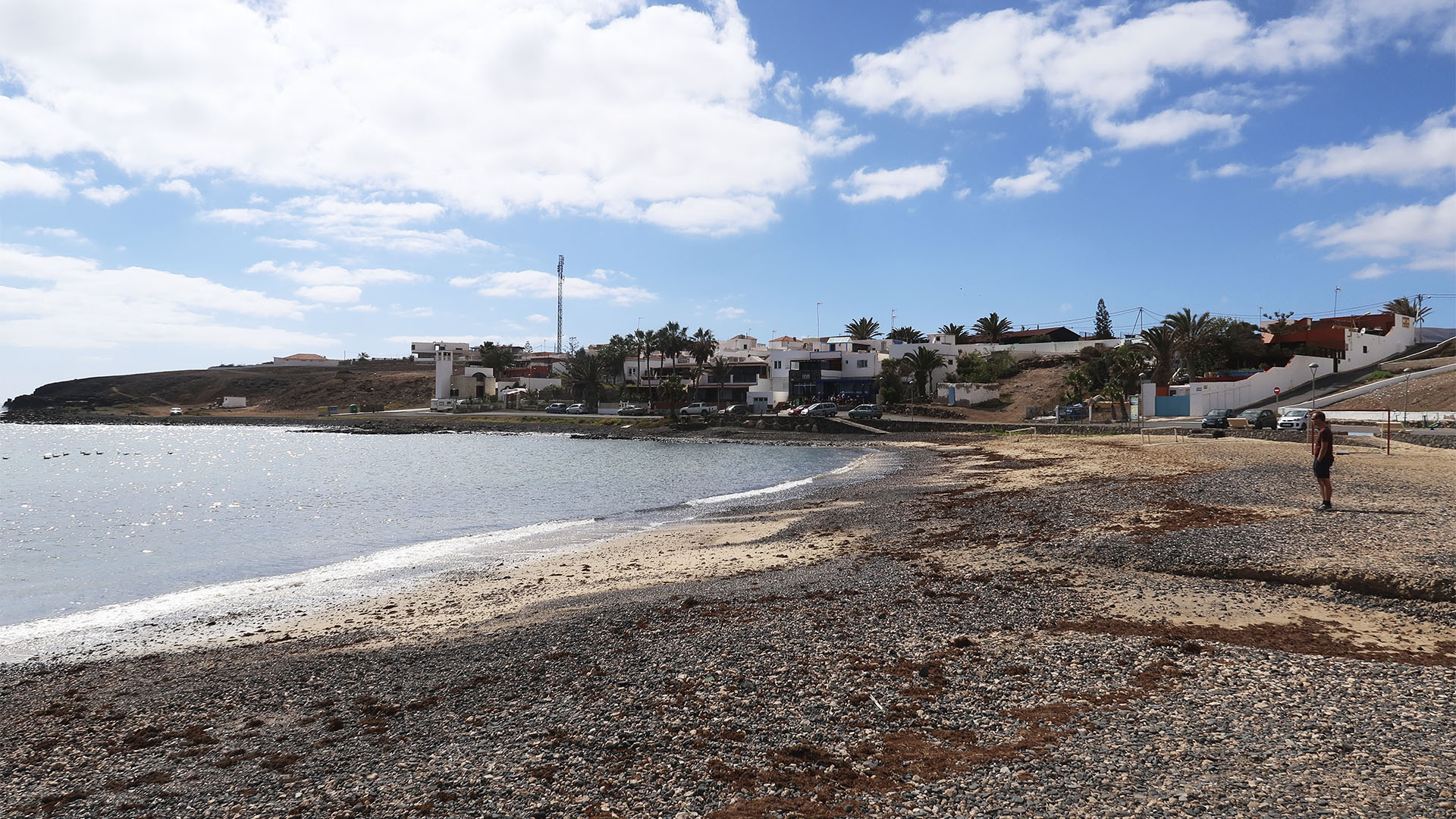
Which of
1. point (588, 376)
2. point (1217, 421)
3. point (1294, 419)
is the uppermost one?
point (588, 376)

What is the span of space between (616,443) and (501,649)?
228 ft

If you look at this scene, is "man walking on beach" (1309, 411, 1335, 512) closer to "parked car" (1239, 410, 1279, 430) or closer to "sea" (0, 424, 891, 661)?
"sea" (0, 424, 891, 661)

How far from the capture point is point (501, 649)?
12.5m

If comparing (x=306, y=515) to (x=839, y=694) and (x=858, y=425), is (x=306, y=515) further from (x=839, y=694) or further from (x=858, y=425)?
(x=858, y=425)

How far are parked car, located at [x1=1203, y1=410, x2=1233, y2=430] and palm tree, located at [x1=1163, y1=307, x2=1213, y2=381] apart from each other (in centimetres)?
2077

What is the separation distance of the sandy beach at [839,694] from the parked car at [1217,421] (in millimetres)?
39958

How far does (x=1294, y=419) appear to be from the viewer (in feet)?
166

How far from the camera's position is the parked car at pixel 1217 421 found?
178 ft

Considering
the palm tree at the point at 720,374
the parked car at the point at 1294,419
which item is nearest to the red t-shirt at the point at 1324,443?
the parked car at the point at 1294,419

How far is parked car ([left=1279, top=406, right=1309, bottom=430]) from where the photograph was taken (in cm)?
4986

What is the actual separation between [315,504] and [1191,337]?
77.0 m

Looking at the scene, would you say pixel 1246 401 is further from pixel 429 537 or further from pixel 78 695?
pixel 78 695

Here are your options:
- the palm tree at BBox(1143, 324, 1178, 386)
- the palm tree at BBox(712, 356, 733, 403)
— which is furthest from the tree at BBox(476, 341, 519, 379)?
the palm tree at BBox(1143, 324, 1178, 386)

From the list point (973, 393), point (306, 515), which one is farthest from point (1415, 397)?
point (306, 515)
